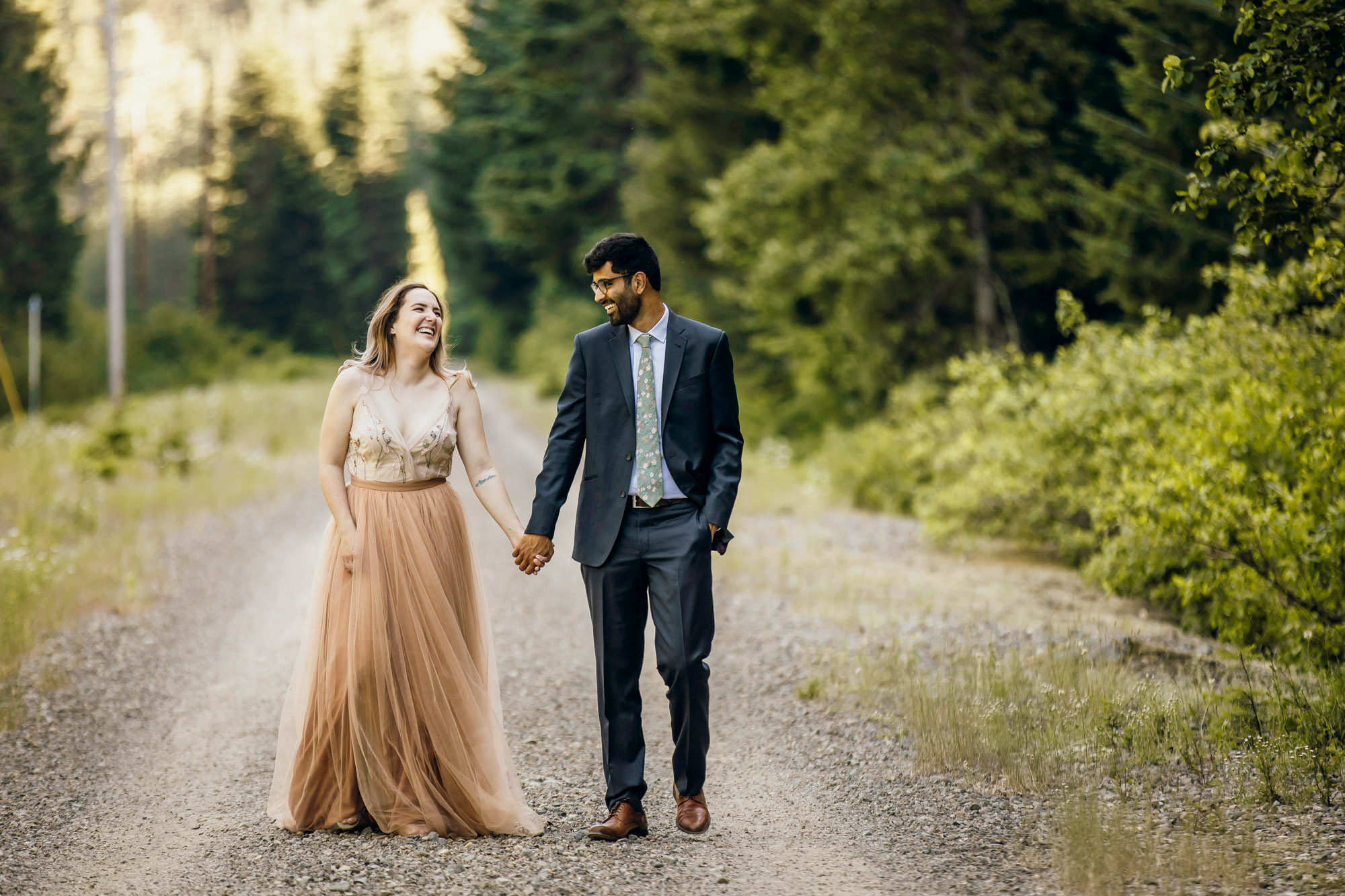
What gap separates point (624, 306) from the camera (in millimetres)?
4332

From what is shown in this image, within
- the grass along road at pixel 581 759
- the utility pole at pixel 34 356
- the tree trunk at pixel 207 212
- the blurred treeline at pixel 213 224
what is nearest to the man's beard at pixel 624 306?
the grass along road at pixel 581 759

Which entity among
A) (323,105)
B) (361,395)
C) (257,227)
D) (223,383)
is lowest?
(223,383)

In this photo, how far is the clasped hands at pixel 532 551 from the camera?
171 inches

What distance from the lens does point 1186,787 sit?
4805 mm

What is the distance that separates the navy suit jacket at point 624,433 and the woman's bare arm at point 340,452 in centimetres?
80

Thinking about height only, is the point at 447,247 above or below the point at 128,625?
above

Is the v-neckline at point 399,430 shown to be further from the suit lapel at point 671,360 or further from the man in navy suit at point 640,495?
the suit lapel at point 671,360

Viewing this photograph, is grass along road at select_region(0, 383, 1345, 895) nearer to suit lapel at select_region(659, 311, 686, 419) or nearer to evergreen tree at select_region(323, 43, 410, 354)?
suit lapel at select_region(659, 311, 686, 419)

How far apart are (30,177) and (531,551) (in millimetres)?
33554

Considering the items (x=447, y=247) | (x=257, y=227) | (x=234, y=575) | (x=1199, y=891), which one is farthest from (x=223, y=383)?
(x=1199, y=891)

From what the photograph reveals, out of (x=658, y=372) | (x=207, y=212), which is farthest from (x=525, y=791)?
(x=207, y=212)

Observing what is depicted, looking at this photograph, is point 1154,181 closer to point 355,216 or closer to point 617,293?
point 617,293

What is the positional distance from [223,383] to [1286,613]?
37.5 m

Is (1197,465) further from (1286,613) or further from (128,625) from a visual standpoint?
(128,625)
